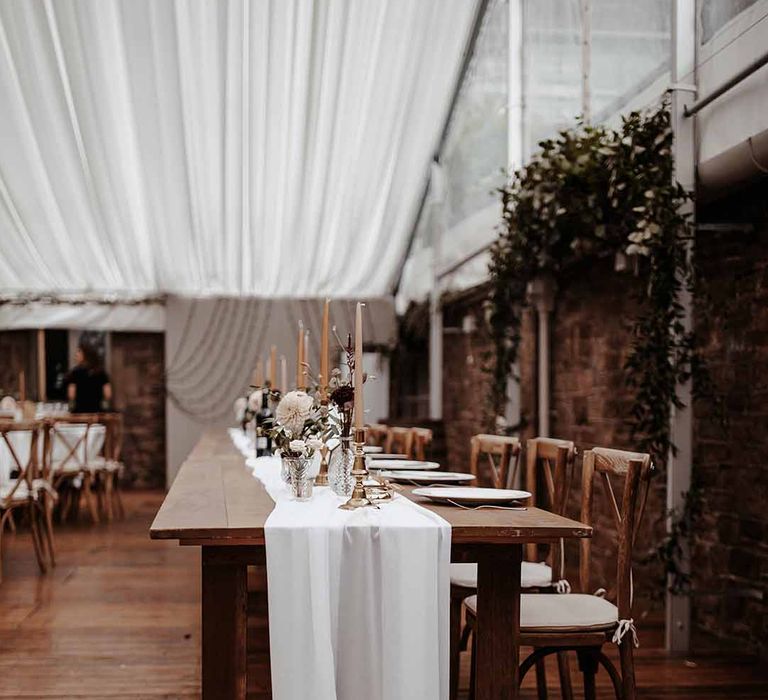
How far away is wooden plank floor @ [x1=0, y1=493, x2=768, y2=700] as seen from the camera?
380 cm

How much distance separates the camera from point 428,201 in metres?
10.3

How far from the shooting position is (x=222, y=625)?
2.41 metres

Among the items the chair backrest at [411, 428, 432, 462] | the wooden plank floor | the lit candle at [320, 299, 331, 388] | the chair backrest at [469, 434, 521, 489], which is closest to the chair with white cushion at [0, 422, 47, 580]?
the wooden plank floor

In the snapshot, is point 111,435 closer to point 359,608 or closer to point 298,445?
point 298,445

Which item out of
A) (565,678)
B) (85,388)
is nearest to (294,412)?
(565,678)

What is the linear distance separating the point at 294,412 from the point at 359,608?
2.21ft

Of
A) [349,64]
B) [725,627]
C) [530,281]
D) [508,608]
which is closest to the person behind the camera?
[508,608]

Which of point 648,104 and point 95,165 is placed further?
point 95,165

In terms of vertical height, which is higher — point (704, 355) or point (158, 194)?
point (158, 194)

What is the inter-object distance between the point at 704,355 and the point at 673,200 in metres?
0.92

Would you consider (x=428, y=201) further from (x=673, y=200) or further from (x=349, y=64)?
(x=673, y=200)

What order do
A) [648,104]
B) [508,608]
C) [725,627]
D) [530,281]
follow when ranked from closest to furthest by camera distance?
[508,608]
[725,627]
[648,104]
[530,281]

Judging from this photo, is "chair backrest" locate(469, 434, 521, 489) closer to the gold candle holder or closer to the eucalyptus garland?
the eucalyptus garland

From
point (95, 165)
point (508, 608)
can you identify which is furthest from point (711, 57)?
point (95, 165)
